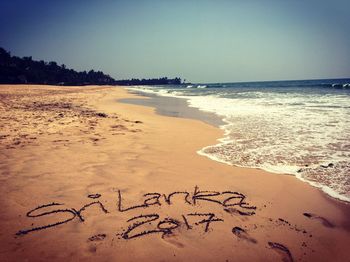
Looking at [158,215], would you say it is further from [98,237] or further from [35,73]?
[35,73]

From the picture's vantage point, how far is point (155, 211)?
310 cm

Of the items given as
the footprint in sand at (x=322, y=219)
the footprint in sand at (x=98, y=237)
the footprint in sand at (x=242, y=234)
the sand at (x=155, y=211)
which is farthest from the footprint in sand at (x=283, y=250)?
the footprint in sand at (x=98, y=237)

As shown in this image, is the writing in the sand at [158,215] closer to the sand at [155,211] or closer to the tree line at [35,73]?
the sand at [155,211]

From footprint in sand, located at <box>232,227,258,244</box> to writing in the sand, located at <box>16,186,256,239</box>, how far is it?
218 millimetres

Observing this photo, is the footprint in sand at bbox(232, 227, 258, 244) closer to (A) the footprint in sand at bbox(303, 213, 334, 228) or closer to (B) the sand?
(B) the sand

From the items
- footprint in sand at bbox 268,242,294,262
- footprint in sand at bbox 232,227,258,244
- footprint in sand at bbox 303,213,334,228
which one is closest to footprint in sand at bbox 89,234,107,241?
footprint in sand at bbox 232,227,258,244

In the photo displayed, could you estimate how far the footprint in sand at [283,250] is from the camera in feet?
7.93

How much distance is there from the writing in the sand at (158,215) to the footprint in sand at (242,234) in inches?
8.6

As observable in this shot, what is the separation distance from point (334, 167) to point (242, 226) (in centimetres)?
281

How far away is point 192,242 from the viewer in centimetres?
258

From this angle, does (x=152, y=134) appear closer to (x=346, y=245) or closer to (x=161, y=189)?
(x=161, y=189)

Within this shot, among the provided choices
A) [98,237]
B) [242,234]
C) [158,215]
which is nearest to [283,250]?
[242,234]

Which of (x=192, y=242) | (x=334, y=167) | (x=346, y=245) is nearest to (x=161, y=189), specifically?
(x=192, y=242)

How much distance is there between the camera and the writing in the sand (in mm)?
2766
